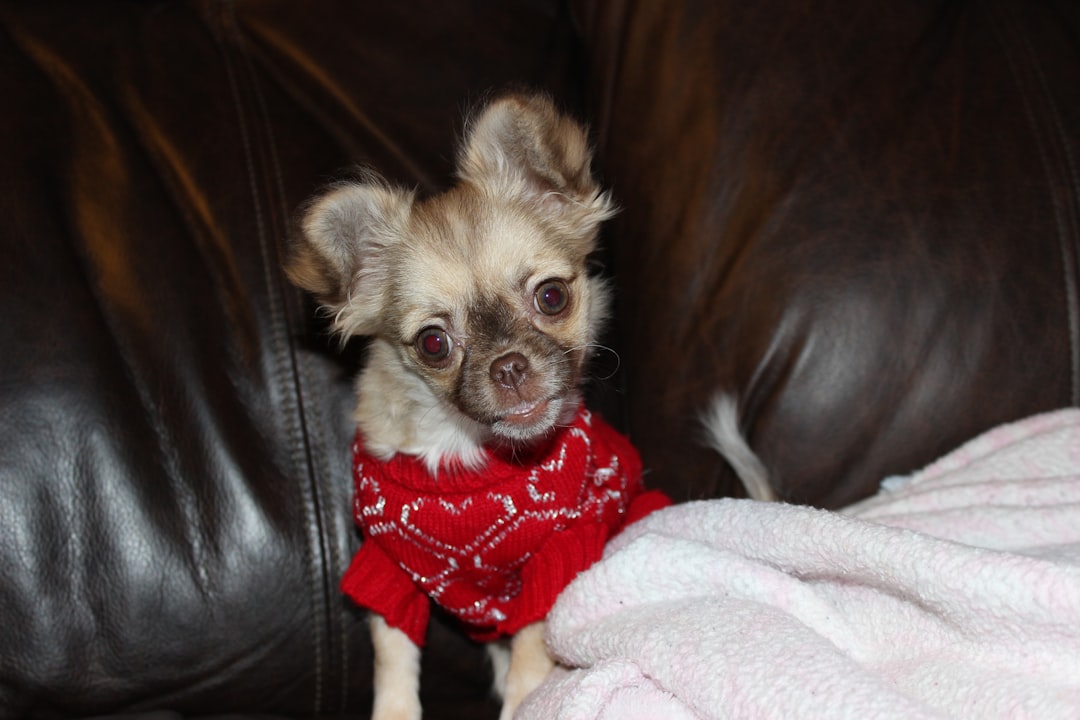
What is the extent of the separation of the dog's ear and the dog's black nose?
33 centimetres

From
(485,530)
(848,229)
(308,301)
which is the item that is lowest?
(485,530)

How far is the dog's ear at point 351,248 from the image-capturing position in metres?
1.63

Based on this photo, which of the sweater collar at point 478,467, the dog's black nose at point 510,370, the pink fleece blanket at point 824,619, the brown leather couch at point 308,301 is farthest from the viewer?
the brown leather couch at point 308,301

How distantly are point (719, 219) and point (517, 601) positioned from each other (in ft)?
2.78

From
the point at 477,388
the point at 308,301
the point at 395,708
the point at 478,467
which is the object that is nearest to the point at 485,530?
the point at 478,467

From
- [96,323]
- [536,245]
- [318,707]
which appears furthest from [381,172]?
[318,707]

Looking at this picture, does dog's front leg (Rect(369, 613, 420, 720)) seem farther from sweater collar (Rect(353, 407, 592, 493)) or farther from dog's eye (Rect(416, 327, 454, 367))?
dog's eye (Rect(416, 327, 454, 367))

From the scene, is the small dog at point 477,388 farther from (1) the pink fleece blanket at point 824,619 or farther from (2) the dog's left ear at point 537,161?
(1) the pink fleece blanket at point 824,619

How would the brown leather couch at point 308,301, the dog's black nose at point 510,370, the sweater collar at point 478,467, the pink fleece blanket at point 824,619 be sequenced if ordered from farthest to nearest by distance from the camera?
the brown leather couch at point 308,301
the sweater collar at point 478,467
the dog's black nose at point 510,370
the pink fleece blanket at point 824,619

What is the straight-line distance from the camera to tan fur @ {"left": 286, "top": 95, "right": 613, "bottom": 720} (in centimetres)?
161

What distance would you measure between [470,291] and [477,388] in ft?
0.61

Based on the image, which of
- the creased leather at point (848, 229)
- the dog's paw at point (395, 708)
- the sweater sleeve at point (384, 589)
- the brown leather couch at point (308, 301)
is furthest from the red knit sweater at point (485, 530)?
the creased leather at point (848, 229)

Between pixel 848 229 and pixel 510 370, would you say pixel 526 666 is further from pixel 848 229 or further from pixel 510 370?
pixel 848 229

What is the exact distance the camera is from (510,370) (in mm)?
1542
